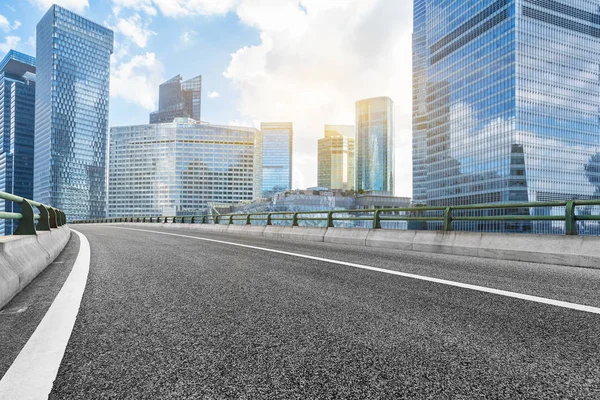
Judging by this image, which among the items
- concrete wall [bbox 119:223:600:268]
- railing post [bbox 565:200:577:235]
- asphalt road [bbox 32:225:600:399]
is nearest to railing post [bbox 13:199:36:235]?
asphalt road [bbox 32:225:600:399]

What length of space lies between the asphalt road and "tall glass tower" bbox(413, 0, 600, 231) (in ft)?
402

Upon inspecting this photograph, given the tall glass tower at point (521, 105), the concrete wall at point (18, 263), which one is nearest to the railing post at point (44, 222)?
the concrete wall at point (18, 263)

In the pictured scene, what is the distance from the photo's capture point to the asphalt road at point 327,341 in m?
2.02

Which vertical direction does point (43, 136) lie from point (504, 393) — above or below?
Result: above

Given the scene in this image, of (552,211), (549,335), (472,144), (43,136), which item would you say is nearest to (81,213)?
(43,136)

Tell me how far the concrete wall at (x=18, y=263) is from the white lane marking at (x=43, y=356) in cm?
58

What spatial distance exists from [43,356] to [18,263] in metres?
3.36

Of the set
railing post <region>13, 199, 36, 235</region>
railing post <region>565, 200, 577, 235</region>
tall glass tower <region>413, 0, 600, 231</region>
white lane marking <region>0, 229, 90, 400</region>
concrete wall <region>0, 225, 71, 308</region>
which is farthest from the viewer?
tall glass tower <region>413, 0, 600, 231</region>

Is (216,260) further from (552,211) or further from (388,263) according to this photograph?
(552,211)

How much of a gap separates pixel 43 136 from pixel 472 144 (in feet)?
681

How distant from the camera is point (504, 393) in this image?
1931mm

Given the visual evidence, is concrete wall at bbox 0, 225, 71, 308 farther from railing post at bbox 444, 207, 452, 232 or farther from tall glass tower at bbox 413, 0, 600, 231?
tall glass tower at bbox 413, 0, 600, 231

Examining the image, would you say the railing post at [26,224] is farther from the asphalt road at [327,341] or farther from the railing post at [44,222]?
the railing post at [44,222]

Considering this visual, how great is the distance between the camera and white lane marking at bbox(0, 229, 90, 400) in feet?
6.55
